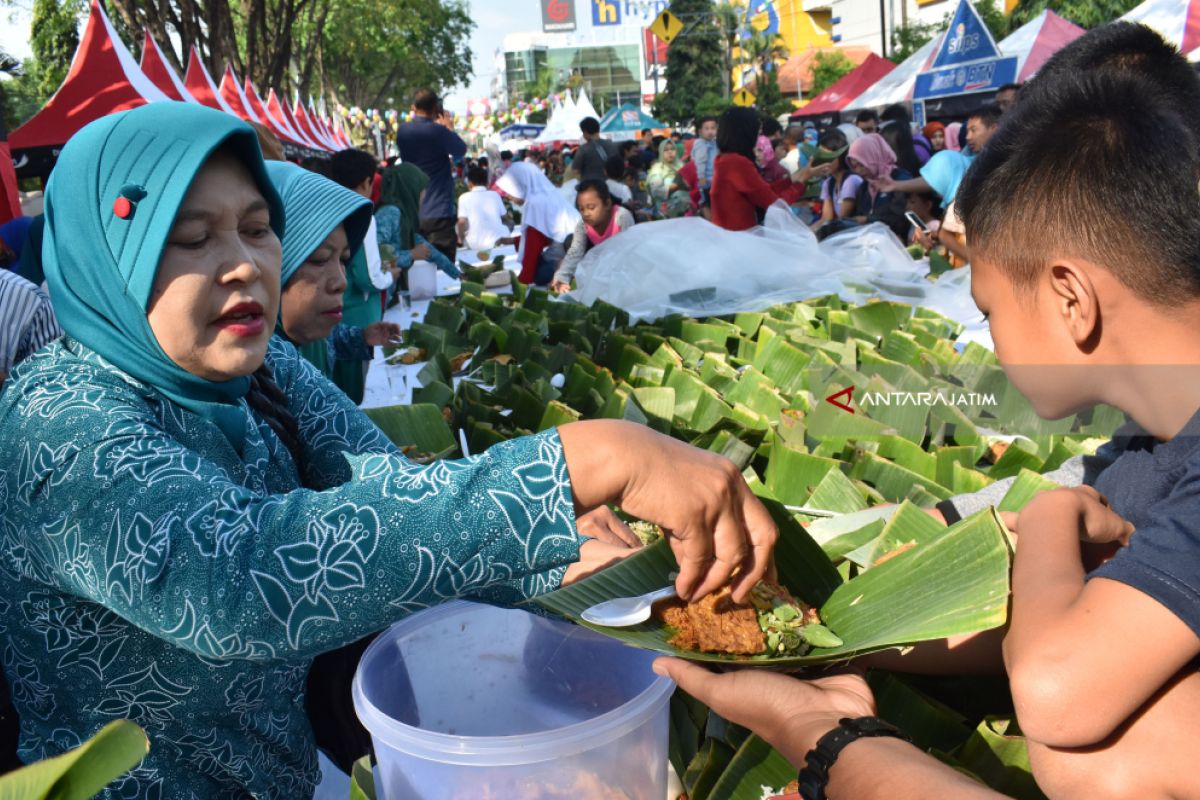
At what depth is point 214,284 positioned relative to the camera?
1.17 m

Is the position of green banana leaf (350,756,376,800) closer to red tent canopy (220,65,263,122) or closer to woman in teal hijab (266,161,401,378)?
woman in teal hijab (266,161,401,378)

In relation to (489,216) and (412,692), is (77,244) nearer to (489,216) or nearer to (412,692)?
(412,692)

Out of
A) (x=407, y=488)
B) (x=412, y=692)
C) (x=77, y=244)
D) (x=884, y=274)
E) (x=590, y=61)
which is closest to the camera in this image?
(x=407, y=488)

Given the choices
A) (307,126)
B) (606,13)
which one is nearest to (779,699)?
(307,126)

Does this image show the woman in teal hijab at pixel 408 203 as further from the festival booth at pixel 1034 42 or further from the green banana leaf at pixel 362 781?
the festival booth at pixel 1034 42

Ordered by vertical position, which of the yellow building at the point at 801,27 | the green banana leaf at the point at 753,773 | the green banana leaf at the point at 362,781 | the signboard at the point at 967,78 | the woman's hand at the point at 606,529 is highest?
the yellow building at the point at 801,27

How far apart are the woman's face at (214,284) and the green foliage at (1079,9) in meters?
28.2

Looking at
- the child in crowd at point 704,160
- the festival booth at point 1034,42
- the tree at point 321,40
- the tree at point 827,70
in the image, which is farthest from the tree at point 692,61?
the child in crowd at point 704,160

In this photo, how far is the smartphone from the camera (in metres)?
6.09

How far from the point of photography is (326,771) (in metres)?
1.76

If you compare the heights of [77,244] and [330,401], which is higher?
[77,244]

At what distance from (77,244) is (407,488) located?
589 mm

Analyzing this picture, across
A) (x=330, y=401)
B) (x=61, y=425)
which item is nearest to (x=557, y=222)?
(x=330, y=401)

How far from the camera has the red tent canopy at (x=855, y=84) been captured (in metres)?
19.7
